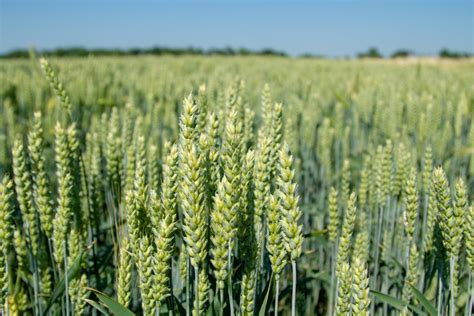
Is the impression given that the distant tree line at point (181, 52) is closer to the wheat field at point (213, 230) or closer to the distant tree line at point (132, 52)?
the distant tree line at point (132, 52)

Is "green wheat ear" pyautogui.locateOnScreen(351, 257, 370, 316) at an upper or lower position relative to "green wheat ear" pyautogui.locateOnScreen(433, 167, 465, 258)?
lower

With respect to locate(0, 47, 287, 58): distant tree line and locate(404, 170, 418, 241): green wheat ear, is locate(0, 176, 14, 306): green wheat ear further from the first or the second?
locate(0, 47, 287, 58): distant tree line

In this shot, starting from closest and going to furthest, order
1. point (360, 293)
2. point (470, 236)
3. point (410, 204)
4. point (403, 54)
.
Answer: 1. point (360, 293)
2. point (470, 236)
3. point (410, 204)
4. point (403, 54)

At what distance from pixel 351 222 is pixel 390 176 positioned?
528 mm

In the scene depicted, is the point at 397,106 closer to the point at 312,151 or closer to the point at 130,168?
the point at 312,151

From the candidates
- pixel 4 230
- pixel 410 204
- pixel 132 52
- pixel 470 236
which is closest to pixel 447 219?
pixel 470 236

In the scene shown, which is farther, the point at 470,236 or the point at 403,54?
the point at 403,54

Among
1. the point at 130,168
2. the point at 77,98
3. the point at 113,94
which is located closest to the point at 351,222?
the point at 130,168

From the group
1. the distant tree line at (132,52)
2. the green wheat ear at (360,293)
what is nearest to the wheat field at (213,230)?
the green wheat ear at (360,293)

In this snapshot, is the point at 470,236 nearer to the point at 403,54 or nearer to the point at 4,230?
the point at 4,230

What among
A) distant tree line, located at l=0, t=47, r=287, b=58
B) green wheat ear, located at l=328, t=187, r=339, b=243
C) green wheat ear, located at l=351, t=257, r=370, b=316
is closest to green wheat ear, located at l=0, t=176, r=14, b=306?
green wheat ear, located at l=351, t=257, r=370, b=316

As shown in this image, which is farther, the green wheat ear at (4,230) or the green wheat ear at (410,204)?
the green wheat ear at (410,204)

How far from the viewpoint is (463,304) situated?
195 centimetres

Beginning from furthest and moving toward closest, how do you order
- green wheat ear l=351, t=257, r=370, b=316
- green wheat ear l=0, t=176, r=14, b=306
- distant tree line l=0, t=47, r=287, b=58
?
distant tree line l=0, t=47, r=287, b=58 < green wheat ear l=0, t=176, r=14, b=306 < green wheat ear l=351, t=257, r=370, b=316
